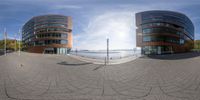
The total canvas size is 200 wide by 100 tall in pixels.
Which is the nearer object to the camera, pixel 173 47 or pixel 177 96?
pixel 177 96

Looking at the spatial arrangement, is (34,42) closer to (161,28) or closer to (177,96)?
(161,28)

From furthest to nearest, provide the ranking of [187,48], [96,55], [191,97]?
[187,48], [96,55], [191,97]

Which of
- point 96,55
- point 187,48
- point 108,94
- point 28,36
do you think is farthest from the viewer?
point 187,48

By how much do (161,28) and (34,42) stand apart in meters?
45.2

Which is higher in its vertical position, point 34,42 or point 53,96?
point 34,42

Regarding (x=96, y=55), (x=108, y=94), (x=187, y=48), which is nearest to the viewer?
(x=108, y=94)

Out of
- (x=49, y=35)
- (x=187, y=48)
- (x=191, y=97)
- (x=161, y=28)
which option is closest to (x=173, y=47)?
(x=161, y=28)

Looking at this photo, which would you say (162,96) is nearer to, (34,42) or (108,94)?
(108,94)

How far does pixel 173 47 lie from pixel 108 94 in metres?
49.6

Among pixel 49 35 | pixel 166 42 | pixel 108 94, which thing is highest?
pixel 49 35

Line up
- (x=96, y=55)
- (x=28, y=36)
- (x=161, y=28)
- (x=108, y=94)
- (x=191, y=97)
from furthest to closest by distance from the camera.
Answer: (x=28, y=36)
(x=161, y=28)
(x=96, y=55)
(x=108, y=94)
(x=191, y=97)

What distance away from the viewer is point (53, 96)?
3.86 meters

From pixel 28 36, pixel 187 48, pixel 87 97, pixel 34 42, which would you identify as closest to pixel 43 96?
pixel 87 97

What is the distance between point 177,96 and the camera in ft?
12.6
